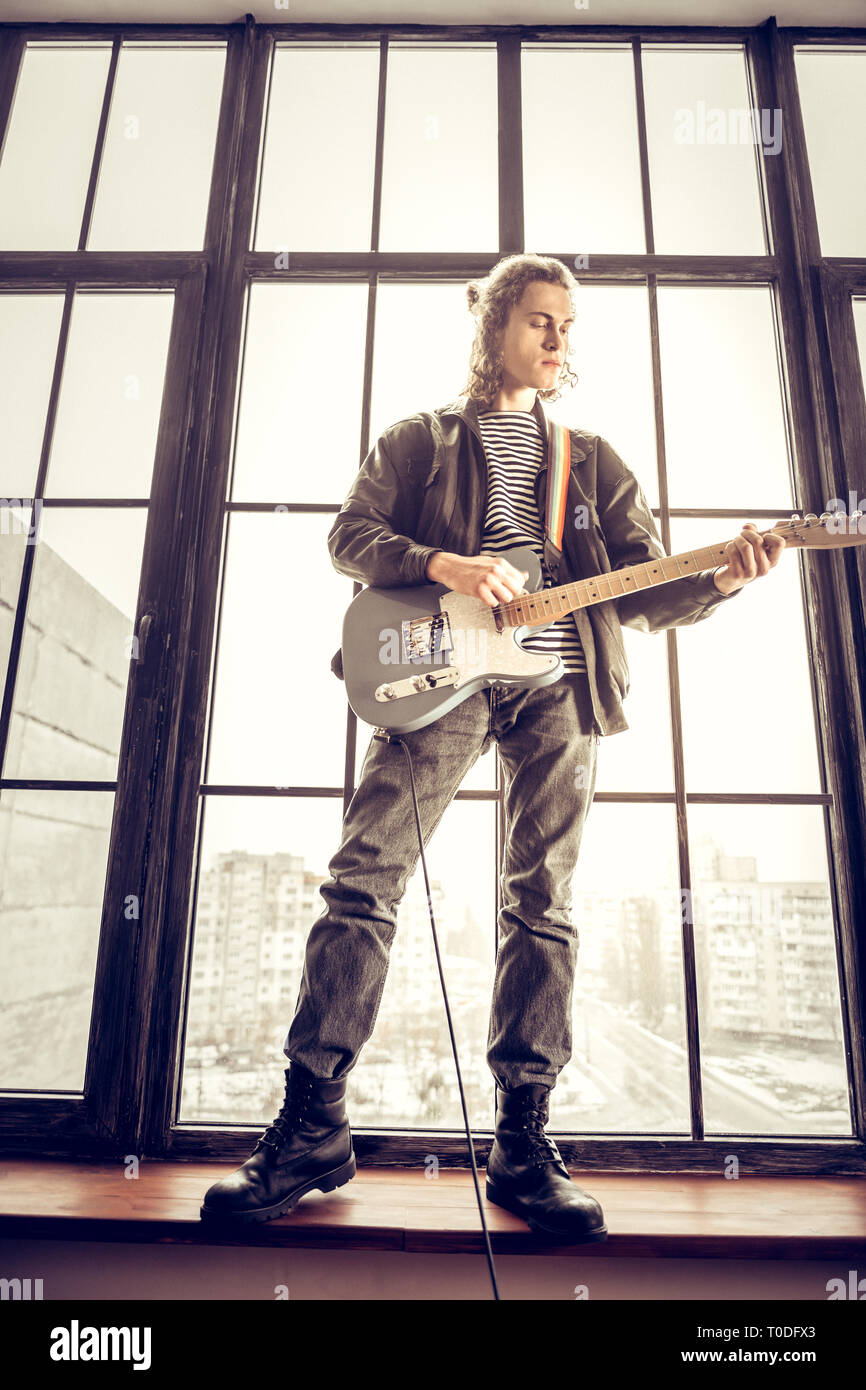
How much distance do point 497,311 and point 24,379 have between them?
1.32 meters

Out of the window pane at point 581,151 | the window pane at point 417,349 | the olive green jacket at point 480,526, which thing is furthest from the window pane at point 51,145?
the olive green jacket at point 480,526

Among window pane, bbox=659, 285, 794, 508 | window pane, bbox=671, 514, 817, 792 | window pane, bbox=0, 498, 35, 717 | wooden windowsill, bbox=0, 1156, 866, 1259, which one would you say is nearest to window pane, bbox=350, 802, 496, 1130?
wooden windowsill, bbox=0, 1156, 866, 1259

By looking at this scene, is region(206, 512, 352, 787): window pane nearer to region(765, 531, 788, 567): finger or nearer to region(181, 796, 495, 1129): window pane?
region(181, 796, 495, 1129): window pane

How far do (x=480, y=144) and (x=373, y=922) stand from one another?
2.22 metres

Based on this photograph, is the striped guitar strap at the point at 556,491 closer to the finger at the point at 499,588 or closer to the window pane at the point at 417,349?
the finger at the point at 499,588

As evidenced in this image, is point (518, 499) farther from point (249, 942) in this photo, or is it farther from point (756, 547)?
point (249, 942)

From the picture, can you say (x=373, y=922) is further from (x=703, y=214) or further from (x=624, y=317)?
(x=703, y=214)

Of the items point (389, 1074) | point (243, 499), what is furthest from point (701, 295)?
point (389, 1074)

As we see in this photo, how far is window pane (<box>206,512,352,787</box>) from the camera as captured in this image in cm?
183

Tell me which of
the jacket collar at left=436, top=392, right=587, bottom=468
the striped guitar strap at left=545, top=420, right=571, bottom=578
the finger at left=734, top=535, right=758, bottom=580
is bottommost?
the finger at left=734, top=535, right=758, bottom=580

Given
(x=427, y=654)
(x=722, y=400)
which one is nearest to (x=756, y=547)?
(x=427, y=654)

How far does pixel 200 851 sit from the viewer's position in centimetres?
177

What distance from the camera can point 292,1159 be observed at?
1204 millimetres

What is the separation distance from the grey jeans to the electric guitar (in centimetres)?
7
